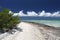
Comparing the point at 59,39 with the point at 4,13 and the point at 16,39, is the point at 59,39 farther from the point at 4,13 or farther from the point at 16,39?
the point at 4,13

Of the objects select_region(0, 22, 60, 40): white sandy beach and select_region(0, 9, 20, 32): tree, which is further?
select_region(0, 9, 20, 32): tree

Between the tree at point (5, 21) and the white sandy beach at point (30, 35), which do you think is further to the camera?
the tree at point (5, 21)

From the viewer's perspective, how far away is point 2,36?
33.9 ft

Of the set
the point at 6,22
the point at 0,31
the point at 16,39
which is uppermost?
the point at 6,22

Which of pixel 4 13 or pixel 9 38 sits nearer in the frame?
pixel 9 38

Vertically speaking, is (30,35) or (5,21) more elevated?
(5,21)


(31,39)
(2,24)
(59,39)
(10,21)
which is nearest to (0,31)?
(2,24)

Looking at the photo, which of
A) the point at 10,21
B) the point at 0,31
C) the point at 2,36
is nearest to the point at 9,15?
the point at 10,21

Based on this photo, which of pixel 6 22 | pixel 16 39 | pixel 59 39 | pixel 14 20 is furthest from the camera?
pixel 14 20

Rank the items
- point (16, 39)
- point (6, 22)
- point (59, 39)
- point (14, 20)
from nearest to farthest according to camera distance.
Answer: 1. point (16, 39)
2. point (59, 39)
3. point (6, 22)
4. point (14, 20)

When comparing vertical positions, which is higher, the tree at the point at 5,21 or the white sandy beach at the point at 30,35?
the tree at the point at 5,21

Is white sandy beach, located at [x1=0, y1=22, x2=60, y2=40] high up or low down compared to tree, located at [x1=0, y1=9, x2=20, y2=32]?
down

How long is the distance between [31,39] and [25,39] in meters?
0.35

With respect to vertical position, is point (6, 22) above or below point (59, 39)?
above
